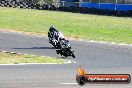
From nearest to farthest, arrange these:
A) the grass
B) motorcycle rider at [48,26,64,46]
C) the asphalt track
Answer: the asphalt track → motorcycle rider at [48,26,64,46] → the grass

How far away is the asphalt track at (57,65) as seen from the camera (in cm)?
1179

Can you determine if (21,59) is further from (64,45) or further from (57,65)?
(64,45)

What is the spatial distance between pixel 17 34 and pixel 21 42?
4.05 m

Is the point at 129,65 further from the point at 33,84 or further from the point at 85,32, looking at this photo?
the point at 85,32

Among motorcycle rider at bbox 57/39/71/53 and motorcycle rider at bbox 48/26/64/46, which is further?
motorcycle rider at bbox 48/26/64/46

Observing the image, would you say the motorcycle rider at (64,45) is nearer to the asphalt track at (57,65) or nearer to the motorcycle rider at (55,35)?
the motorcycle rider at (55,35)

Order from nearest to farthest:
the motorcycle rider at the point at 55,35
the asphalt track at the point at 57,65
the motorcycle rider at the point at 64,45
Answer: the asphalt track at the point at 57,65, the motorcycle rider at the point at 64,45, the motorcycle rider at the point at 55,35

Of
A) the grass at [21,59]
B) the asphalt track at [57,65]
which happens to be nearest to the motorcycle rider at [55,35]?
the asphalt track at [57,65]

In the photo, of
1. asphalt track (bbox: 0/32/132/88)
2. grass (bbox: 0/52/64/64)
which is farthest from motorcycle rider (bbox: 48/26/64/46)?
grass (bbox: 0/52/64/64)

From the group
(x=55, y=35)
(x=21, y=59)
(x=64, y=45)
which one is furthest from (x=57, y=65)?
(x=64, y=45)

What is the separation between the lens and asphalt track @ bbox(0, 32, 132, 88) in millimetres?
11788

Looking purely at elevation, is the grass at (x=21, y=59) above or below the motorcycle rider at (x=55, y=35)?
below

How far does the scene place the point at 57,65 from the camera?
1617cm

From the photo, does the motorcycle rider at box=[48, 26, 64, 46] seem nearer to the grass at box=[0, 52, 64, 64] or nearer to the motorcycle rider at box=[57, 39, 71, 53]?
the motorcycle rider at box=[57, 39, 71, 53]
